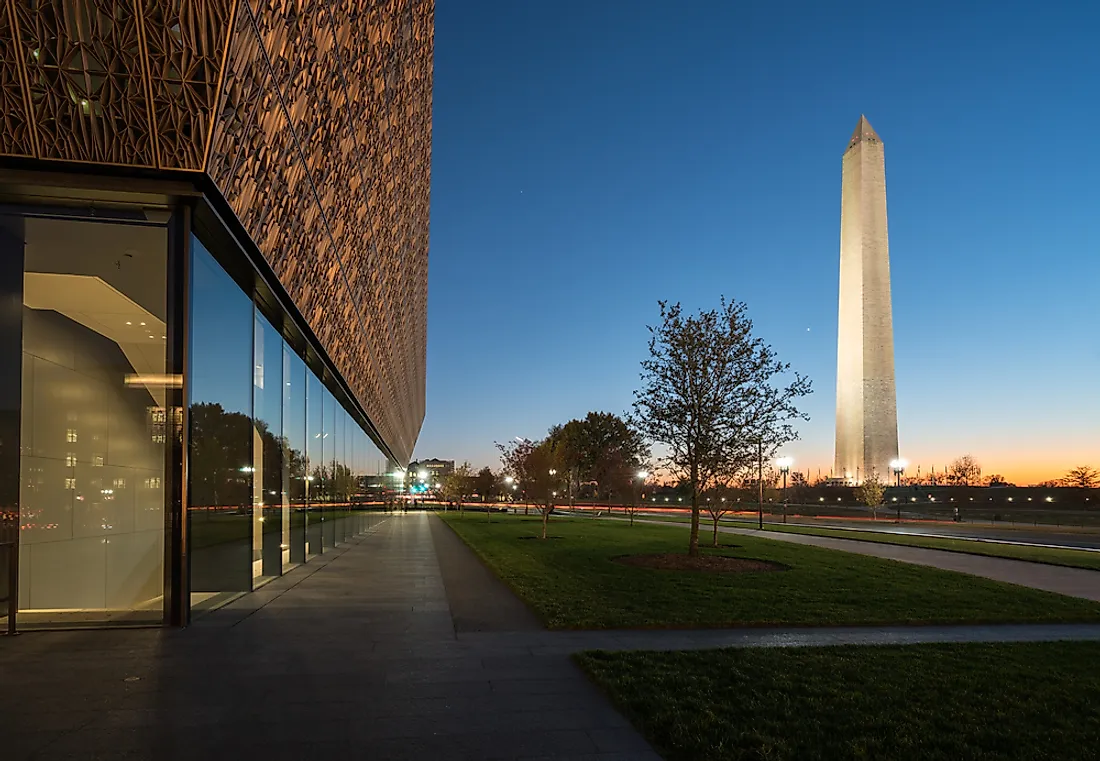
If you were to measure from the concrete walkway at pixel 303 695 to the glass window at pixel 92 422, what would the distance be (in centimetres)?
126

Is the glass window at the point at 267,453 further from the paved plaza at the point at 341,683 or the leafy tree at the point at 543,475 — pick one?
the leafy tree at the point at 543,475

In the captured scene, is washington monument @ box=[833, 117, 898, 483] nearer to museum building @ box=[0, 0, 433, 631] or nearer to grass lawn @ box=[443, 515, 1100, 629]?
grass lawn @ box=[443, 515, 1100, 629]

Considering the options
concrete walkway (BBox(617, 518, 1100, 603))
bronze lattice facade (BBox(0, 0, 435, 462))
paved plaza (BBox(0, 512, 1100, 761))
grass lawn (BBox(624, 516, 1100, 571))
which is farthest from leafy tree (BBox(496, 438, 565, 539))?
paved plaza (BBox(0, 512, 1100, 761))

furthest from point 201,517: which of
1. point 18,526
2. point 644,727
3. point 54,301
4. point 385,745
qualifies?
point 644,727

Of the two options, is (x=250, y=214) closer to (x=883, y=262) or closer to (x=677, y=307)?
(x=677, y=307)

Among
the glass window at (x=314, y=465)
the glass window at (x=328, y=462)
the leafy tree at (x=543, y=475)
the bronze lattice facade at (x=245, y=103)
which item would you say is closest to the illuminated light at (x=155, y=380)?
the bronze lattice facade at (x=245, y=103)

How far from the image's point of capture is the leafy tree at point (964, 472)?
133125 mm

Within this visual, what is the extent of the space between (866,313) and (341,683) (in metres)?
69.6

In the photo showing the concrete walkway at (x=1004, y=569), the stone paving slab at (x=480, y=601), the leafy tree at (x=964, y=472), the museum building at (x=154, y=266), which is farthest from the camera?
the leafy tree at (x=964, y=472)

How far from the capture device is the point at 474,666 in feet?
27.6

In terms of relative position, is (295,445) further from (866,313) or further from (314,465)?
(866,313)

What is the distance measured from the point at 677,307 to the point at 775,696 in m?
13.8

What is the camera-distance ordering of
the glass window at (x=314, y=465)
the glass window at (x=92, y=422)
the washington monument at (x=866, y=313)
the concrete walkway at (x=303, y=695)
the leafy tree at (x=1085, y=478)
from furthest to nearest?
the leafy tree at (x=1085, y=478), the washington monument at (x=866, y=313), the glass window at (x=314, y=465), the glass window at (x=92, y=422), the concrete walkway at (x=303, y=695)

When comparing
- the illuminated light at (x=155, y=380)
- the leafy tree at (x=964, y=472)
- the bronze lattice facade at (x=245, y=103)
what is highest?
the bronze lattice facade at (x=245, y=103)
